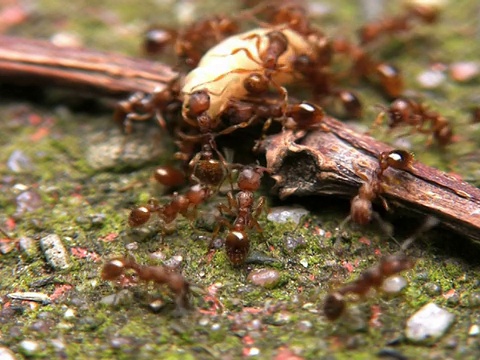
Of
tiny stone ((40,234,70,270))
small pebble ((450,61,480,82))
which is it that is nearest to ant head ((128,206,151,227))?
tiny stone ((40,234,70,270))

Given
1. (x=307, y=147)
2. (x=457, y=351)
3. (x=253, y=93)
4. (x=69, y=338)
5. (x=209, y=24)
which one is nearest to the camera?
(x=457, y=351)

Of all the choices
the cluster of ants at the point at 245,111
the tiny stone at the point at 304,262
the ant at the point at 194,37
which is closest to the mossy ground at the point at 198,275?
the tiny stone at the point at 304,262

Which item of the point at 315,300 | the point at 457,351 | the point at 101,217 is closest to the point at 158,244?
the point at 101,217

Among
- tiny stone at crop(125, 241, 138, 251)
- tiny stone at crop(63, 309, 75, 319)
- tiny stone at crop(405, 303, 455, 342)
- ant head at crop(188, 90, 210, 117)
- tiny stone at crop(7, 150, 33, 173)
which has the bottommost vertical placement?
tiny stone at crop(7, 150, 33, 173)

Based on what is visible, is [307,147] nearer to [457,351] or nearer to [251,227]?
[251,227]

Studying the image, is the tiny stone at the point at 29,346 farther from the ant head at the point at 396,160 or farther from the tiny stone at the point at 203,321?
the ant head at the point at 396,160

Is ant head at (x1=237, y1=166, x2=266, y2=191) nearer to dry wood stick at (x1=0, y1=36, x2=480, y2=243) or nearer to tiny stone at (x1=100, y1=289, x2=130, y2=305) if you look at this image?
dry wood stick at (x1=0, y1=36, x2=480, y2=243)

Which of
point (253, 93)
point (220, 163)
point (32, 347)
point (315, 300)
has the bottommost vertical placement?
point (32, 347)
